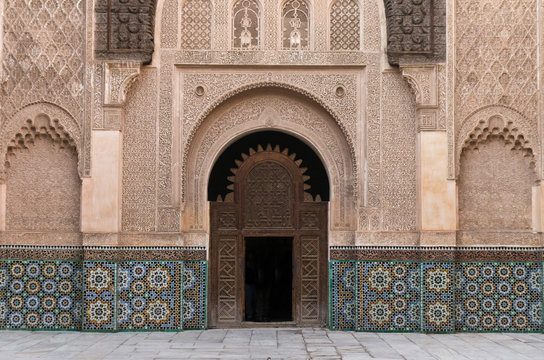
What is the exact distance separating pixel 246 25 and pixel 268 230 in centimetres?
220

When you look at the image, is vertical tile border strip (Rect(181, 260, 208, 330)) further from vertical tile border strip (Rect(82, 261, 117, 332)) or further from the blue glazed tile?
vertical tile border strip (Rect(82, 261, 117, 332))

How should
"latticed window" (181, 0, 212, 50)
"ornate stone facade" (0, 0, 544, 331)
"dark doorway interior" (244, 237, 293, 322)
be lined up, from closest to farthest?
"ornate stone facade" (0, 0, 544, 331) → "latticed window" (181, 0, 212, 50) → "dark doorway interior" (244, 237, 293, 322)

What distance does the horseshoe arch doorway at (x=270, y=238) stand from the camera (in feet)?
24.1

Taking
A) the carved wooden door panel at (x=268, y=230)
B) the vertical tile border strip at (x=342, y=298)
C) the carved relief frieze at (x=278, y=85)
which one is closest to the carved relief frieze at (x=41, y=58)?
the carved relief frieze at (x=278, y=85)

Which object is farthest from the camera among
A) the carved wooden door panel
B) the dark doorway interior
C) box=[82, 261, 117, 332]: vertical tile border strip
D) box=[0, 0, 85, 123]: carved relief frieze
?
the dark doorway interior

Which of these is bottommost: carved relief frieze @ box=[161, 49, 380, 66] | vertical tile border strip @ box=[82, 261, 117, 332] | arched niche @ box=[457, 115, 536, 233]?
vertical tile border strip @ box=[82, 261, 117, 332]

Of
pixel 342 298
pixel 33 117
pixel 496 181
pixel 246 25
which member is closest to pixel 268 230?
pixel 342 298

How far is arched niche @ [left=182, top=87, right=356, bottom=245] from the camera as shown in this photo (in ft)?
Answer: 23.3

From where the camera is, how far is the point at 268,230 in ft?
24.3

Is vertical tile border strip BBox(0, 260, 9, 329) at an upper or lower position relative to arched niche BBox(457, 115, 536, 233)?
lower

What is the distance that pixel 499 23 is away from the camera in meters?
7.07

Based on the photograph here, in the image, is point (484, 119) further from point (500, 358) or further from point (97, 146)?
point (97, 146)

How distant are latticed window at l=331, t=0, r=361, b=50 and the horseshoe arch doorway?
4.25 ft

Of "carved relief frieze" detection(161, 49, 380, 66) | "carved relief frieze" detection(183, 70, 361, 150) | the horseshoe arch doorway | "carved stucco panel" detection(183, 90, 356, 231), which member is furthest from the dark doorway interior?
"carved relief frieze" detection(161, 49, 380, 66)
